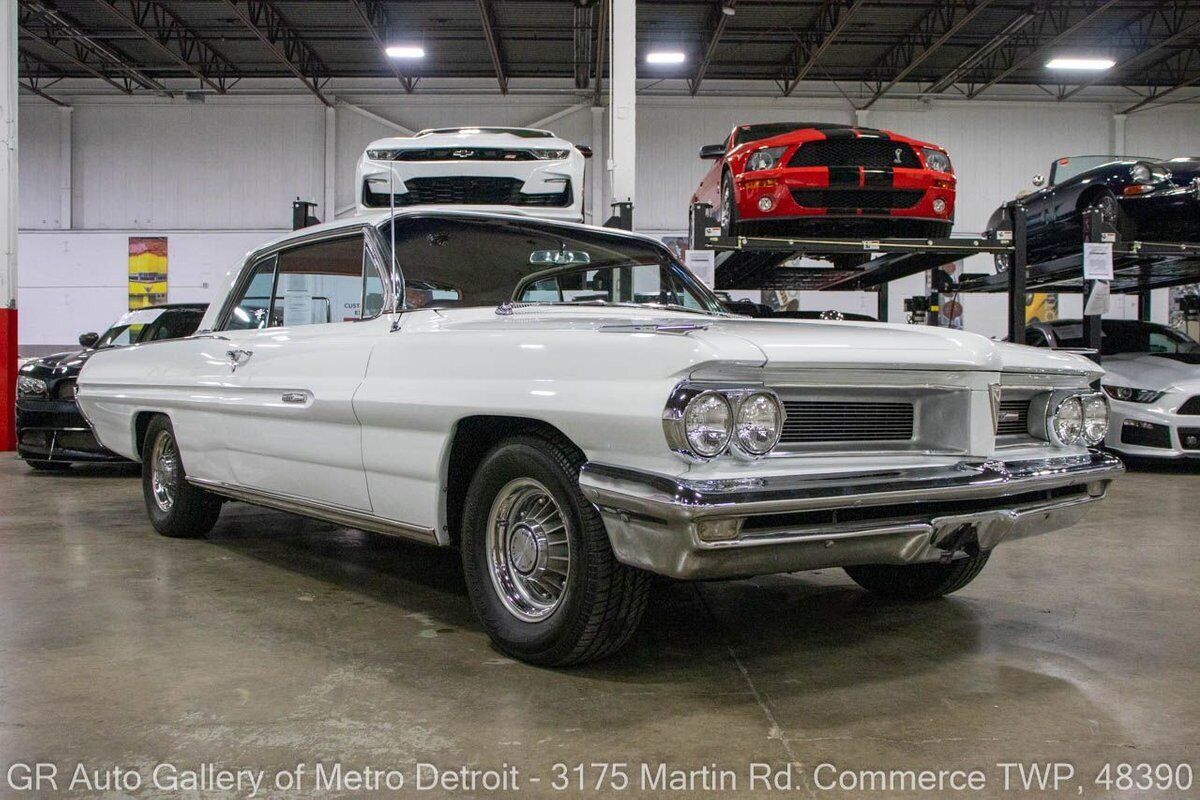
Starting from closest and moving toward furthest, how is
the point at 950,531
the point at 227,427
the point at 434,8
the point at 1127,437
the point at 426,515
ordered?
1. the point at 950,531
2. the point at 426,515
3. the point at 227,427
4. the point at 1127,437
5. the point at 434,8

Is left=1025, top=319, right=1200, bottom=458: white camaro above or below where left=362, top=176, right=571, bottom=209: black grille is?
below

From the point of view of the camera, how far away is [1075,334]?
9211mm

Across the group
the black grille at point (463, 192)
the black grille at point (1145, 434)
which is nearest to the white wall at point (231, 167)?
the black grille at point (1145, 434)

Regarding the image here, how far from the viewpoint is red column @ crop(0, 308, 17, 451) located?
31.8 ft

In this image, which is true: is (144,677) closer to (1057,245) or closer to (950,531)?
(950,531)

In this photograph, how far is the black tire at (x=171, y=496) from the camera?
14.8 ft

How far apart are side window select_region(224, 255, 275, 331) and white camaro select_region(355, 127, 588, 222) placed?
241 centimetres

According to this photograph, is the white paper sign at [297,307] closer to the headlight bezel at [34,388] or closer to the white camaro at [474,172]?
the white camaro at [474,172]

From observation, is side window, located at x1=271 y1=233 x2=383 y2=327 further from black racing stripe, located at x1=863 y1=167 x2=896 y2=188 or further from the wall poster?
the wall poster

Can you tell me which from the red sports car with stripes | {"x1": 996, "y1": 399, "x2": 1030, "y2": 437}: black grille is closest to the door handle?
{"x1": 996, "y1": 399, "x2": 1030, "y2": 437}: black grille

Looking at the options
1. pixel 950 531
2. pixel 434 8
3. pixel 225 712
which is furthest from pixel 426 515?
pixel 434 8

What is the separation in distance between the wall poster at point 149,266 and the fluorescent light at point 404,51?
21.2 feet

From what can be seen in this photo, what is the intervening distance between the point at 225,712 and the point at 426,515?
809mm

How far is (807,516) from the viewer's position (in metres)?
2.26
